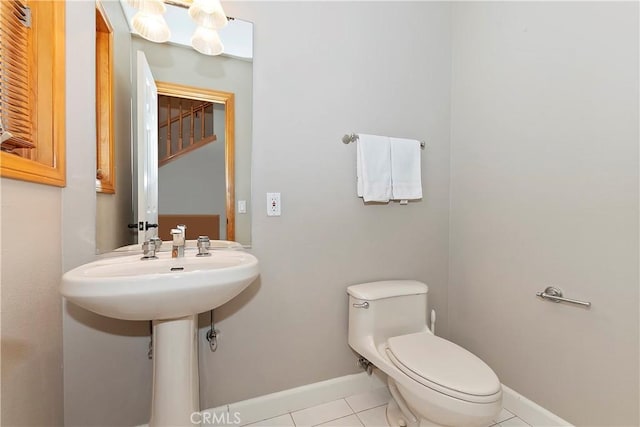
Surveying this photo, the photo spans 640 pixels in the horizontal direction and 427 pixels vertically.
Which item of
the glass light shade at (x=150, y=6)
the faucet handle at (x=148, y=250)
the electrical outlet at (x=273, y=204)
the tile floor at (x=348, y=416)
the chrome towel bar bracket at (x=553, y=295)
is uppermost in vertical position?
the glass light shade at (x=150, y=6)

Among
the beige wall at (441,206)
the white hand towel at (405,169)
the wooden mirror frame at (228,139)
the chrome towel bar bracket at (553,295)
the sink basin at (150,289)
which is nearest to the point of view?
the sink basin at (150,289)

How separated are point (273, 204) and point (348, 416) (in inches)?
43.2

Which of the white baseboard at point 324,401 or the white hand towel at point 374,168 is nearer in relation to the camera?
the white baseboard at point 324,401

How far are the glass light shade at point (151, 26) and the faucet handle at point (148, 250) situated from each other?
85 centimetres

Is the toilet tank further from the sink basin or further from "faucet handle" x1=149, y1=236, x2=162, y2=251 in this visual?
"faucet handle" x1=149, y1=236, x2=162, y2=251

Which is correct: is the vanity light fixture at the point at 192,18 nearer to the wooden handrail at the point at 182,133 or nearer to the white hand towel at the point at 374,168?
the wooden handrail at the point at 182,133

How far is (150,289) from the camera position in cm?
79

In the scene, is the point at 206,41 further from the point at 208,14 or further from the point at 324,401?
the point at 324,401

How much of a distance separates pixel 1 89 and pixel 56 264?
0.60 m

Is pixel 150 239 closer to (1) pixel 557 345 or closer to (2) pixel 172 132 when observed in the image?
(2) pixel 172 132

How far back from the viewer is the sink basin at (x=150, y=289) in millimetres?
763

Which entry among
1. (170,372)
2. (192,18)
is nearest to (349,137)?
(192,18)

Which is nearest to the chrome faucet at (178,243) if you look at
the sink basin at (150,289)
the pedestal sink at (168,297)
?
the pedestal sink at (168,297)

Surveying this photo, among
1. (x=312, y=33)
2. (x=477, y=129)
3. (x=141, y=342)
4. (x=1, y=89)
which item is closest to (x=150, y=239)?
(x=141, y=342)
